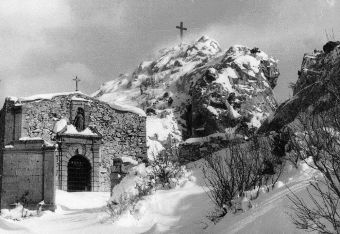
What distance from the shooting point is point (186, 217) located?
9.78 metres

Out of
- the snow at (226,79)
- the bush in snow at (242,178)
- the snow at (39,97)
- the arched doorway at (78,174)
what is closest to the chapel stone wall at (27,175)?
the snow at (39,97)

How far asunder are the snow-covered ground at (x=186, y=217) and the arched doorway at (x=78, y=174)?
6980mm

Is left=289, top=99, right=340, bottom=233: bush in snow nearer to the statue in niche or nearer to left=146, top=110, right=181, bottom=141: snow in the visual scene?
the statue in niche

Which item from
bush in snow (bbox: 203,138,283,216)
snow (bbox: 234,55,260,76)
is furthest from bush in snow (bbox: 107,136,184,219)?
snow (bbox: 234,55,260,76)

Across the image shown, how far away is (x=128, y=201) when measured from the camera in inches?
477

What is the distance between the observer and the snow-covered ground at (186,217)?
6926 mm

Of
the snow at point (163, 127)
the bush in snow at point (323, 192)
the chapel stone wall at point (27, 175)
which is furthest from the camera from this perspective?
the snow at point (163, 127)

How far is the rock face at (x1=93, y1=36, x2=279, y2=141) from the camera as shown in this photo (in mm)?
30062

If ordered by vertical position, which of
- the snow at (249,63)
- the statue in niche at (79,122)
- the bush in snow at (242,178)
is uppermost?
the snow at (249,63)

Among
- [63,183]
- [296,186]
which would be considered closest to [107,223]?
[296,186]

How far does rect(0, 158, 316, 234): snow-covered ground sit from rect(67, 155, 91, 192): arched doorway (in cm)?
698

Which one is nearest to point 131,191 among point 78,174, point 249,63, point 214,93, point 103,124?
point 78,174

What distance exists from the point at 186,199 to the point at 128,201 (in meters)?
1.82

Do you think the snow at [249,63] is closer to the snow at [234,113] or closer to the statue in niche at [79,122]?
the snow at [234,113]
